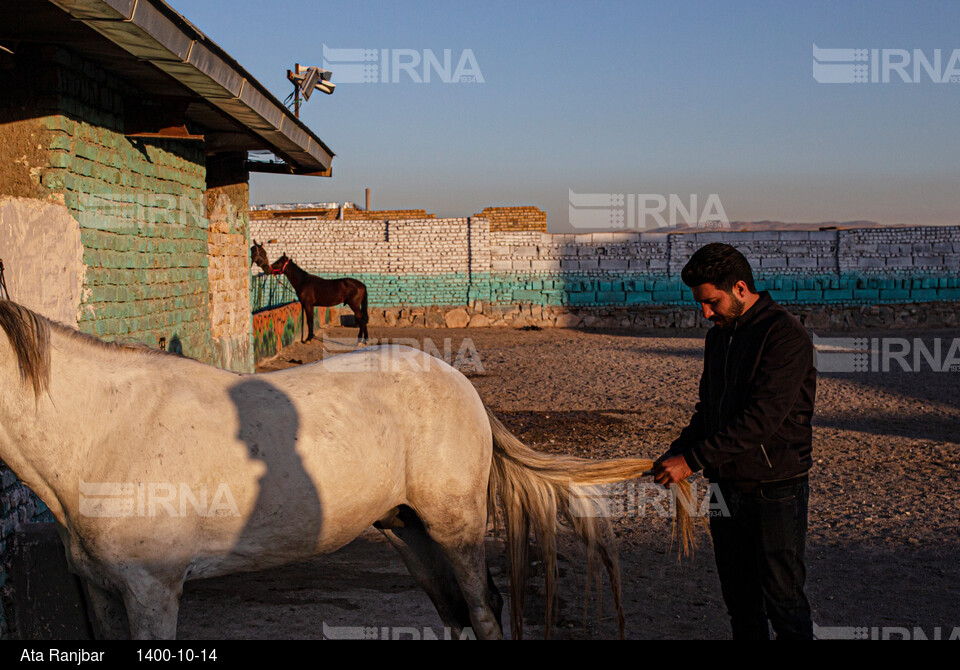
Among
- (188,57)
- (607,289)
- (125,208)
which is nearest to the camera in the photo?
(188,57)

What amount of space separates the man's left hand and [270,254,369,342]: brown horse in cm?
1662

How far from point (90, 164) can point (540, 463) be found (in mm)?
3729

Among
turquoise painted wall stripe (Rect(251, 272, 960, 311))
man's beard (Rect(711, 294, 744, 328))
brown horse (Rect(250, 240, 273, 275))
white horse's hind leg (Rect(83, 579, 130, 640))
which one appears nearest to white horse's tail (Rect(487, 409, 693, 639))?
man's beard (Rect(711, 294, 744, 328))

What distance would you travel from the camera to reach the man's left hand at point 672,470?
3.05 m

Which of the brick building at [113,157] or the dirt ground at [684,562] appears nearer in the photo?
the dirt ground at [684,562]

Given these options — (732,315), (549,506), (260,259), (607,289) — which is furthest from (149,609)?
(607,289)

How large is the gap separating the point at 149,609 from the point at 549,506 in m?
1.72

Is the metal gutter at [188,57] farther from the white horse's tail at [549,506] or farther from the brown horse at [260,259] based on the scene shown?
the brown horse at [260,259]

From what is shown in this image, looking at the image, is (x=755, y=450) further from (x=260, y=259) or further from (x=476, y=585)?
(x=260, y=259)

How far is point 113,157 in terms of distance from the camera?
18.5ft

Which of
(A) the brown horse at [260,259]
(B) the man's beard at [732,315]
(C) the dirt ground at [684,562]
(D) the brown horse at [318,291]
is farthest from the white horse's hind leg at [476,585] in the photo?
(A) the brown horse at [260,259]

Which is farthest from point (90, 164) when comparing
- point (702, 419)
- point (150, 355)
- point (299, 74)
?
point (299, 74)

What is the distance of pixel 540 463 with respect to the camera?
11.7 ft

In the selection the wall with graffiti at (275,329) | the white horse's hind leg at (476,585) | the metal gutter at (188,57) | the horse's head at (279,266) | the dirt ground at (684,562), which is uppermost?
the metal gutter at (188,57)
